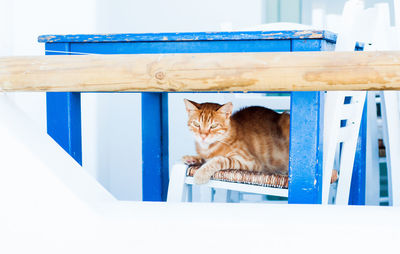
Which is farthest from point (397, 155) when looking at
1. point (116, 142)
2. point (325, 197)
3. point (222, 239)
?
point (116, 142)

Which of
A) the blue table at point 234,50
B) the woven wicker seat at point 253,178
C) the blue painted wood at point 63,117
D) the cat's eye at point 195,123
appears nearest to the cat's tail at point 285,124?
the cat's eye at point 195,123

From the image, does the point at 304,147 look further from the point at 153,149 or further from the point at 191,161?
the point at 153,149

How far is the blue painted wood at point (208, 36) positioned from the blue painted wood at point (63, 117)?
7 cm

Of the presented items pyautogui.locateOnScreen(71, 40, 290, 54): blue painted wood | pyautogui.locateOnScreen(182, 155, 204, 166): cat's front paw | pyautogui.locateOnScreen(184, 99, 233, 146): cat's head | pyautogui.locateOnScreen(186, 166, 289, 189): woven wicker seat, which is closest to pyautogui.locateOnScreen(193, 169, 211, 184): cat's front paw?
pyautogui.locateOnScreen(186, 166, 289, 189): woven wicker seat

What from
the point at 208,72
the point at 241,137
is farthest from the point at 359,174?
the point at 208,72

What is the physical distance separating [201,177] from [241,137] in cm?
47

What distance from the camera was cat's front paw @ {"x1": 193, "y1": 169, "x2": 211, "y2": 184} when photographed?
68.7 inches

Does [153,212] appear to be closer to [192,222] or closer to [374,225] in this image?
[192,222]

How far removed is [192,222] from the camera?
0.93 m

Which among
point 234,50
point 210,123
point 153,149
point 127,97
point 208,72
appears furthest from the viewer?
point 127,97

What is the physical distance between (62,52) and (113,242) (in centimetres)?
89

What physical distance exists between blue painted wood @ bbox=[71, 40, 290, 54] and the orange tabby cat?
58 cm

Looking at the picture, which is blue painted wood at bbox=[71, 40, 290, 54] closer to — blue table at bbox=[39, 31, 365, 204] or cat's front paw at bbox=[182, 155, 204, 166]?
blue table at bbox=[39, 31, 365, 204]

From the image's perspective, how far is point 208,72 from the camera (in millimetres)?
921
